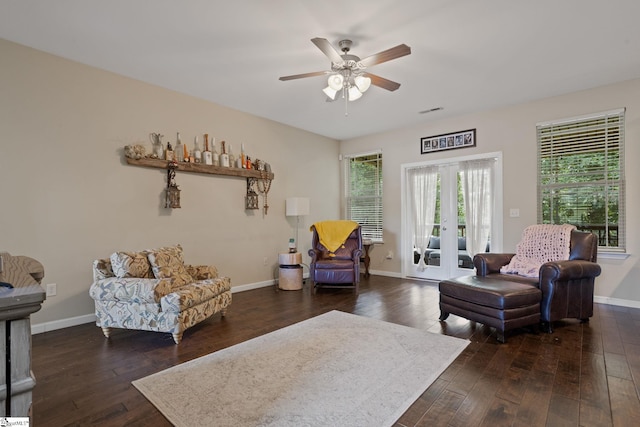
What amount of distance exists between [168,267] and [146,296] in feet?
1.63

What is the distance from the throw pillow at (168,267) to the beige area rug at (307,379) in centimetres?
101

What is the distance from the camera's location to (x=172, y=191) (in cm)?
399

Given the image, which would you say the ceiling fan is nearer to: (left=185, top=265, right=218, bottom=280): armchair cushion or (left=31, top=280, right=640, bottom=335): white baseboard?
(left=185, top=265, right=218, bottom=280): armchair cushion

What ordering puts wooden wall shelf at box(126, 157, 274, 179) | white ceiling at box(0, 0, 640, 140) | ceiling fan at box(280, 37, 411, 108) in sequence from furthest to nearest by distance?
wooden wall shelf at box(126, 157, 274, 179), ceiling fan at box(280, 37, 411, 108), white ceiling at box(0, 0, 640, 140)

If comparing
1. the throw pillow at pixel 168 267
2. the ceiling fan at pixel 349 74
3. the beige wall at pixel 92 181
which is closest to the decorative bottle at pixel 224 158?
the beige wall at pixel 92 181

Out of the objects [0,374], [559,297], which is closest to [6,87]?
[0,374]

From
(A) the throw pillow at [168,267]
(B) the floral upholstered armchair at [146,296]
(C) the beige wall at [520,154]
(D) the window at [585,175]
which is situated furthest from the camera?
(D) the window at [585,175]

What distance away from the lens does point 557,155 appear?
4.35 metres

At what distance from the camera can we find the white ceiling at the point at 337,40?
2480 mm

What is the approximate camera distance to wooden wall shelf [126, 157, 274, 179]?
3.74 metres

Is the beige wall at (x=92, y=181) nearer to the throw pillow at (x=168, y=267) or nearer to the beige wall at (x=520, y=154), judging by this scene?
the throw pillow at (x=168, y=267)

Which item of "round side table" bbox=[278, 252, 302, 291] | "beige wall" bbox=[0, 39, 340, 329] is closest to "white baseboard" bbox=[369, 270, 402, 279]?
"round side table" bbox=[278, 252, 302, 291]

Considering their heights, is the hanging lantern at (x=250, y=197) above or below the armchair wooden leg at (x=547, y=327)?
above

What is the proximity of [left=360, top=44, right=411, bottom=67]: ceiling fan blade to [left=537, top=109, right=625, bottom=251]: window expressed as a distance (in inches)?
123
